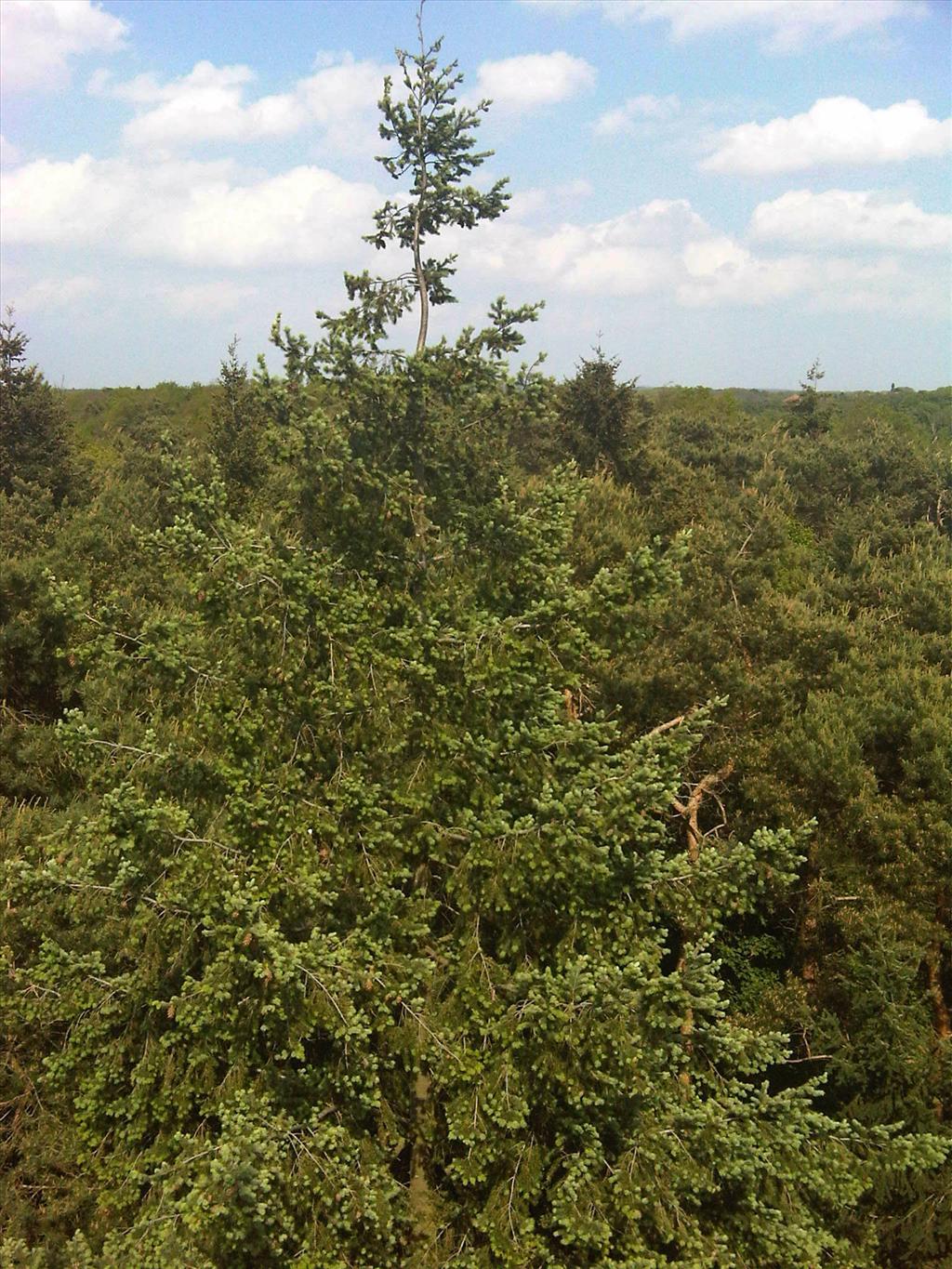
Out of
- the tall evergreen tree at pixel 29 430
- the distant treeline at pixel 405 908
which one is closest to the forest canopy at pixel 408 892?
the distant treeline at pixel 405 908

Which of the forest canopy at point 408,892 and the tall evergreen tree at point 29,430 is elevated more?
the tall evergreen tree at point 29,430

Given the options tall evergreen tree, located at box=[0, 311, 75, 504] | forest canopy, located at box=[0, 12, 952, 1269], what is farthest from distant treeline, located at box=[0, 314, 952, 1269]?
tall evergreen tree, located at box=[0, 311, 75, 504]

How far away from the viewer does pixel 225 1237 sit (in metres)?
6.91

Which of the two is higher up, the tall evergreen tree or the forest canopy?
the tall evergreen tree

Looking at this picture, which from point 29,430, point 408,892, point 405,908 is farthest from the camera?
point 29,430

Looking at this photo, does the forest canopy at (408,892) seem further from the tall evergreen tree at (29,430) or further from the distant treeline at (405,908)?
the tall evergreen tree at (29,430)

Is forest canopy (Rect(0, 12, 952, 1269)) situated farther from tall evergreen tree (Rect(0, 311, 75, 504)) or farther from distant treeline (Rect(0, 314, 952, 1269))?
tall evergreen tree (Rect(0, 311, 75, 504))

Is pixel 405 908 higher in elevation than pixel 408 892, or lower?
higher

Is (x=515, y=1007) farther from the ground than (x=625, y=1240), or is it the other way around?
(x=515, y=1007)

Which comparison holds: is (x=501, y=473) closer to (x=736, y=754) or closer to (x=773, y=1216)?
(x=773, y=1216)

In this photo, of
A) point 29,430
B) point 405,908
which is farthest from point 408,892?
point 29,430

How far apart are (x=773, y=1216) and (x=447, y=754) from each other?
18.5ft

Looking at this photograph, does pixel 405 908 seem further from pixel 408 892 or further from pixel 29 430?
→ pixel 29 430

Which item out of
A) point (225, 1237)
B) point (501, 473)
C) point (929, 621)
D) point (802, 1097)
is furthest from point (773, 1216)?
point (929, 621)
